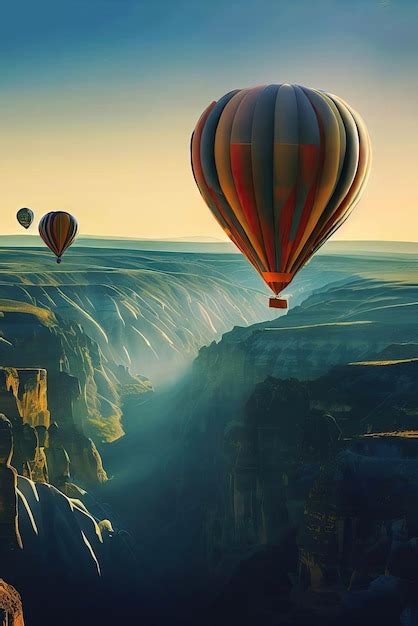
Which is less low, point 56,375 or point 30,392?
point 30,392

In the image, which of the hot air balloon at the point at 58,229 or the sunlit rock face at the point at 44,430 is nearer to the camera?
the sunlit rock face at the point at 44,430

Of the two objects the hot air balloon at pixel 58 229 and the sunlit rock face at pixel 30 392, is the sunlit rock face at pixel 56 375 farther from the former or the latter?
the hot air balloon at pixel 58 229

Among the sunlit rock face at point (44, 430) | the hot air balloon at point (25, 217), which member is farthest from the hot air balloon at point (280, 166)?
the hot air balloon at point (25, 217)

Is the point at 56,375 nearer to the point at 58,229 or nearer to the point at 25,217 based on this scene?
the point at 58,229

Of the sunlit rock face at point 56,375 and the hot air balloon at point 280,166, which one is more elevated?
the hot air balloon at point 280,166

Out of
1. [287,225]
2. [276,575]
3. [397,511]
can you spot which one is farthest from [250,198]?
[276,575]

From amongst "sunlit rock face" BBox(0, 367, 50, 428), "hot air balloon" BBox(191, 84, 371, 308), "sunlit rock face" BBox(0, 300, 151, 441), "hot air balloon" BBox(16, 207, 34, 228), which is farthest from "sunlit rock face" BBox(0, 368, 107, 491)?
"hot air balloon" BBox(191, 84, 371, 308)

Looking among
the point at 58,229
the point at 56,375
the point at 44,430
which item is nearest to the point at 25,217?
the point at 56,375
